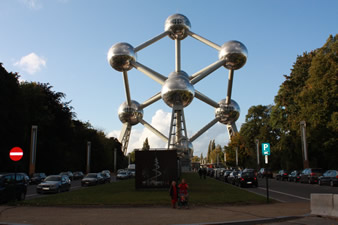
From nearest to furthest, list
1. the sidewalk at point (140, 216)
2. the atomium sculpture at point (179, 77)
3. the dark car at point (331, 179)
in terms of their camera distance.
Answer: the sidewalk at point (140, 216) → the dark car at point (331, 179) → the atomium sculpture at point (179, 77)

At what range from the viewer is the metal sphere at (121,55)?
201ft

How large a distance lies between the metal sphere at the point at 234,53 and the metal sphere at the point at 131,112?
77.2ft

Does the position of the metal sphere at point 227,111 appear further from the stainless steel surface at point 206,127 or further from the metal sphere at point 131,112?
the metal sphere at point 131,112

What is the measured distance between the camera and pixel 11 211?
14.0m

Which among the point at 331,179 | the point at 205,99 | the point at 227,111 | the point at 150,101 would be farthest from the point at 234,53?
the point at 331,179

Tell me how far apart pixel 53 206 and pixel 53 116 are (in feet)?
122

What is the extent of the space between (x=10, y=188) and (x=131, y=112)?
59542 millimetres

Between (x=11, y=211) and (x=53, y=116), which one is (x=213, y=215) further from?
(x=53, y=116)

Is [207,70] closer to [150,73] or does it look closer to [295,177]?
[150,73]

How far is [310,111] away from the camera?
1572 inches

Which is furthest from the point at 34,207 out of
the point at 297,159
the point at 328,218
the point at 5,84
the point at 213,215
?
the point at 297,159

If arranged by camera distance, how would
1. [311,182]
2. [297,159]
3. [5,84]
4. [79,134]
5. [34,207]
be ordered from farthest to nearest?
[79,134]
[297,159]
[5,84]
[311,182]
[34,207]

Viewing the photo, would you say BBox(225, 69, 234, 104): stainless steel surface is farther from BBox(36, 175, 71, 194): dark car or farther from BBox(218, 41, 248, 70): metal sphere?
BBox(36, 175, 71, 194): dark car

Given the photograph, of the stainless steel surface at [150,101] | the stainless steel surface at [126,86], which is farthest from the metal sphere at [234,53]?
the stainless steel surface at [126,86]
